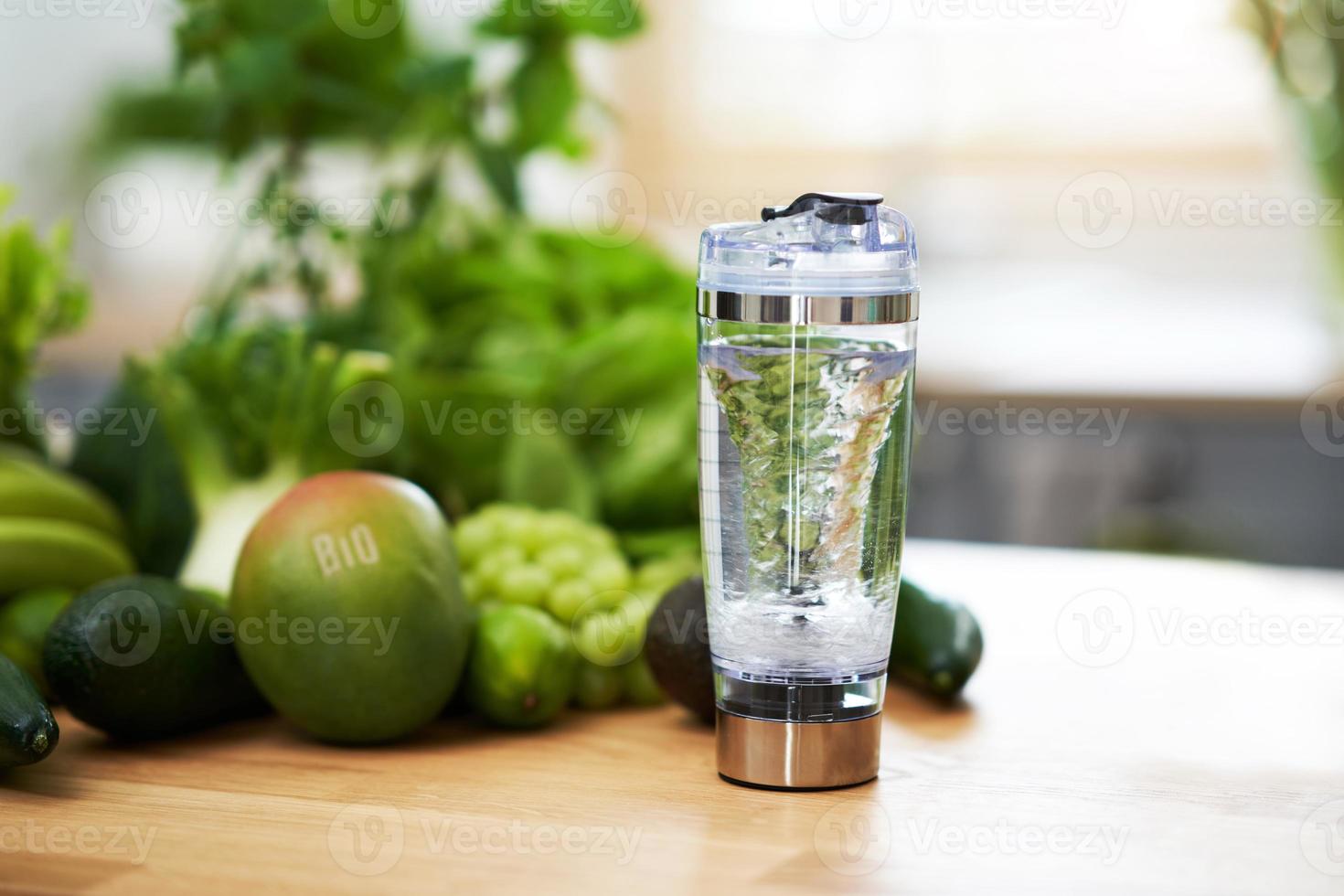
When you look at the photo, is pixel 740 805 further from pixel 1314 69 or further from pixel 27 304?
pixel 1314 69

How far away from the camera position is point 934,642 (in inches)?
31.9

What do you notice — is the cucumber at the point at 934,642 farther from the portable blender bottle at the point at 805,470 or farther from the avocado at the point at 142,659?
the avocado at the point at 142,659

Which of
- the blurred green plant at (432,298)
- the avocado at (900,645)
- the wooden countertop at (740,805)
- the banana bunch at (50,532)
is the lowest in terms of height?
the wooden countertop at (740,805)

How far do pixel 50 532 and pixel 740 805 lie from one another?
0.51m

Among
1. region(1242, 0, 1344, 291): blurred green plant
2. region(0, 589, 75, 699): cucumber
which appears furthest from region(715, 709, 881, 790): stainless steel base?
region(1242, 0, 1344, 291): blurred green plant

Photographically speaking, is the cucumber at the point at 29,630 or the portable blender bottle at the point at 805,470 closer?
the portable blender bottle at the point at 805,470

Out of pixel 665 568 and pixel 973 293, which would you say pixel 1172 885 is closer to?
pixel 665 568

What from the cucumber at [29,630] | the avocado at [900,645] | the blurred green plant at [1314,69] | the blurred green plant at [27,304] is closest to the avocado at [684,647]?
the avocado at [900,645]

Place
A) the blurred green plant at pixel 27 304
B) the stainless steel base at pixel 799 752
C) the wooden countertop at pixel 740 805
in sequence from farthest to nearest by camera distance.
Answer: the blurred green plant at pixel 27 304 → the stainless steel base at pixel 799 752 → the wooden countertop at pixel 740 805

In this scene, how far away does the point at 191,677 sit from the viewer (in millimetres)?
724

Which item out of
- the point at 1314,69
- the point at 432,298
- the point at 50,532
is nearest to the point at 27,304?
the point at 50,532

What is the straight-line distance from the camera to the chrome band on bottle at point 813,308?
2.05 ft

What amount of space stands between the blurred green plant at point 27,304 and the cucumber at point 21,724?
0.37 meters

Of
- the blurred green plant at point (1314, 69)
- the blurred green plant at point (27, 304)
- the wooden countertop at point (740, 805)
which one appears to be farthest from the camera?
the blurred green plant at point (1314, 69)
